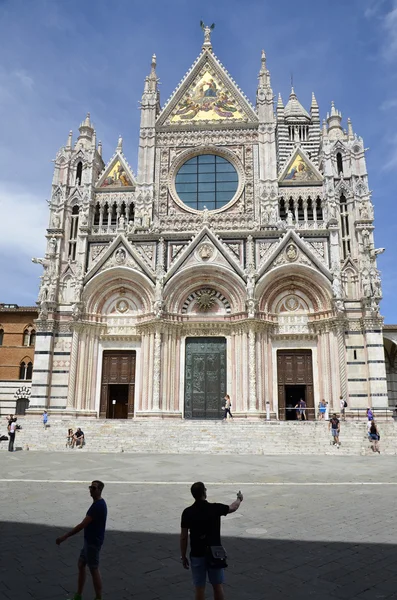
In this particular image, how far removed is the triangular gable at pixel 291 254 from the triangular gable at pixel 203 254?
6.10 feet

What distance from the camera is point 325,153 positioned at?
96.0ft

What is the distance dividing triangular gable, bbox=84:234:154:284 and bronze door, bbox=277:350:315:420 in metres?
9.67

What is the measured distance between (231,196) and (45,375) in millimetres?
15901

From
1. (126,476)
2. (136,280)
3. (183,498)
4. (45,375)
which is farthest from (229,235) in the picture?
(183,498)

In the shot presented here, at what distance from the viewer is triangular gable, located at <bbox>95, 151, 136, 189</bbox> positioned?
1186 inches

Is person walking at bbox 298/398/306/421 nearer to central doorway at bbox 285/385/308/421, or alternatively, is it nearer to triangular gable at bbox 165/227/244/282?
central doorway at bbox 285/385/308/421

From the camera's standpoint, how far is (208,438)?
19.4m

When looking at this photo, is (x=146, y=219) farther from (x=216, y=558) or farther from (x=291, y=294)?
(x=216, y=558)

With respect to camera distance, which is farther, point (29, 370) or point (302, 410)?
point (29, 370)

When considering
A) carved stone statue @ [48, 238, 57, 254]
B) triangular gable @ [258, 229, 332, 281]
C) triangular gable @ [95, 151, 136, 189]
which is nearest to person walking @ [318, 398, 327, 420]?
triangular gable @ [258, 229, 332, 281]

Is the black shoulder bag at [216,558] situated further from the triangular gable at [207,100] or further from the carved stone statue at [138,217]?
the triangular gable at [207,100]

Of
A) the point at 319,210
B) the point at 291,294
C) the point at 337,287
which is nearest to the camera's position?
the point at 337,287

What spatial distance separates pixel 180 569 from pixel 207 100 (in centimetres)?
3140

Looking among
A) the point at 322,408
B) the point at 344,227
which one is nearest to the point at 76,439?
the point at 322,408
